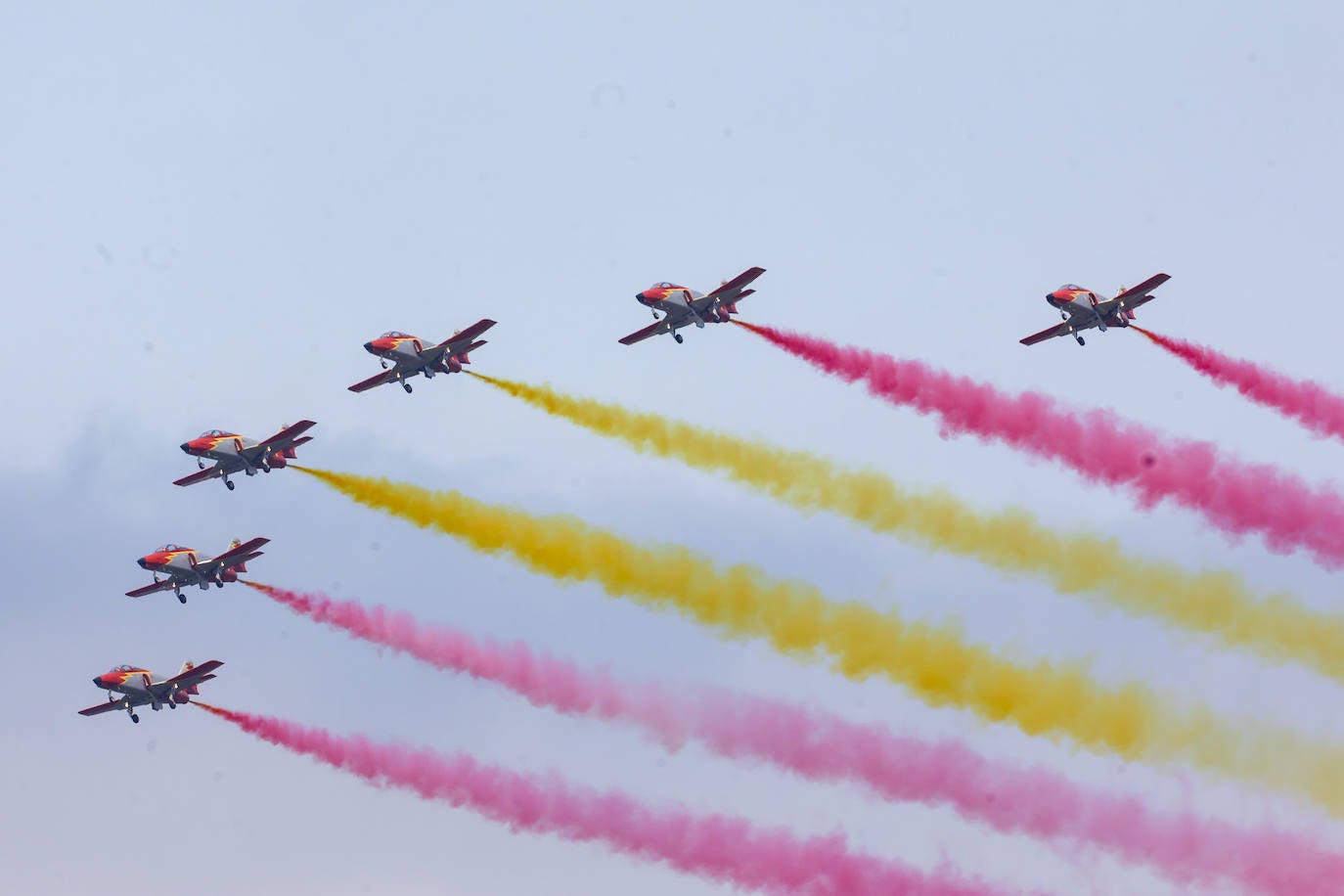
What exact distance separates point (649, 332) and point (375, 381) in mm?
12408

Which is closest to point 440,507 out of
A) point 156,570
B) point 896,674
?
Result: point 156,570

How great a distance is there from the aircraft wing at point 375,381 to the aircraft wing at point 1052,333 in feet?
90.9

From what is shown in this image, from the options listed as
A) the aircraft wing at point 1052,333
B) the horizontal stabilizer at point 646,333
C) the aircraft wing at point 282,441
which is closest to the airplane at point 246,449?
the aircraft wing at point 282,441

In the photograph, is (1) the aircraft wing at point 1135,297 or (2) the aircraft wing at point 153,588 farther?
(2) the aircraft wing at point 153,588

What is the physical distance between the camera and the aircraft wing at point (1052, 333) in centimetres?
8175

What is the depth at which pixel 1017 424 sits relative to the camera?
82562 millimetres

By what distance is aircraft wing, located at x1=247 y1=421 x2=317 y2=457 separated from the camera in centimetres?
8525

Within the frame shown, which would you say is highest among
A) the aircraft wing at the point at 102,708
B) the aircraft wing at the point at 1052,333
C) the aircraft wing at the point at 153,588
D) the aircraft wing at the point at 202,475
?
the aircraft wing at the point at 1052,333

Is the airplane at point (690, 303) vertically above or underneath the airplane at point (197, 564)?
above

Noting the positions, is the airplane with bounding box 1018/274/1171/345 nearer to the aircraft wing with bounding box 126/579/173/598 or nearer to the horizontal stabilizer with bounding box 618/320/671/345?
the horizontal stabilizer with bounding box 618/320/671/345

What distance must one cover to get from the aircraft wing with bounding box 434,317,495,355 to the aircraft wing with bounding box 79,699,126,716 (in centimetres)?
2637

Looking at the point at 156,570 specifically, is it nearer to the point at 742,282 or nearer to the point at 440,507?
the point at 440,507

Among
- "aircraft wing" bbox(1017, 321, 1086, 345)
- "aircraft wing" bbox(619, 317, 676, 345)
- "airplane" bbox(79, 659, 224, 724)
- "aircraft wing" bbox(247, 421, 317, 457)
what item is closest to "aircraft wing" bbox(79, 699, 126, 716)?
"airplane" bbox(79, 659, 224, 724)

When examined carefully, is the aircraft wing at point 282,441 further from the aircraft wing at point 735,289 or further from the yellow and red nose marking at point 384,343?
the aircraft wing at point 735,289
